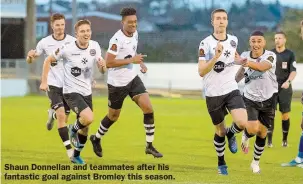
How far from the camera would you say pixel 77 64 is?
14.7m

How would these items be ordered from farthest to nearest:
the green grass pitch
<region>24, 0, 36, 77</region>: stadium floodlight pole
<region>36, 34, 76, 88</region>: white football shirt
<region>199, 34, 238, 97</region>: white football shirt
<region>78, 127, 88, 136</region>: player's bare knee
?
<region>24, 0, 36, 77</region>: stadium floodlight pole, <region>36, 34, 76, 88</region>: white football shirt, <region>78, 127, 88, 136</region>: player's bare knee, the green grass pitch, <region>199, 34, 238, 97</region>: white football shirt

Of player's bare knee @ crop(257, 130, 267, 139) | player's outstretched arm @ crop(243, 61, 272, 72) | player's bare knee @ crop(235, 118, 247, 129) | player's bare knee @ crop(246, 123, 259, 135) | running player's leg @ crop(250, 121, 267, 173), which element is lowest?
running player's leg @ crop(250, 121, 267, 173)

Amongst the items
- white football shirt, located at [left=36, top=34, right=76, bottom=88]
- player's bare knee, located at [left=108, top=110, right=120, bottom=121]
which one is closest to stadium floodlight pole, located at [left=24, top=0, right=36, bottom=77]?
white football shirt, located at [left=36, top=34, right=76, bottom=88]

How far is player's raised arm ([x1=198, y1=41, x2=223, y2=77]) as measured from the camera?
42.2 feet

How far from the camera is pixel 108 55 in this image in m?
14.8

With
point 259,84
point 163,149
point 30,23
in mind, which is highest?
point 259,84

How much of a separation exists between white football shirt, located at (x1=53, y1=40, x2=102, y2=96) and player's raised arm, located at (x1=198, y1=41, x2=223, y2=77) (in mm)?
2237

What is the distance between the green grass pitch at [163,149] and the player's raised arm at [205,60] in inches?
63.8

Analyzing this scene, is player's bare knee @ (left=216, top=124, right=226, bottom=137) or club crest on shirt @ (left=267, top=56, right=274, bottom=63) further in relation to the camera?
club crest on shirt @ (left=267, top=56, right=274, bottom=63)

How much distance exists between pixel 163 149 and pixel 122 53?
12.5 ft

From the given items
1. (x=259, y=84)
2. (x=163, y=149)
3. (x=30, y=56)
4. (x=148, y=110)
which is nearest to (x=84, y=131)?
(x=148, y=110)

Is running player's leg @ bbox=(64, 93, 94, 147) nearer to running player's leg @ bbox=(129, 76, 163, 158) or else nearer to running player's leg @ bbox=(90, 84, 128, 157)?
running player's leg @ bbox=(90, 84, 128, 157)

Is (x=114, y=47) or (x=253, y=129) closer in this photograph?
(x=253, y=129)

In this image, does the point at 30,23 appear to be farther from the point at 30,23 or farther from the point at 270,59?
the point at 270,59
